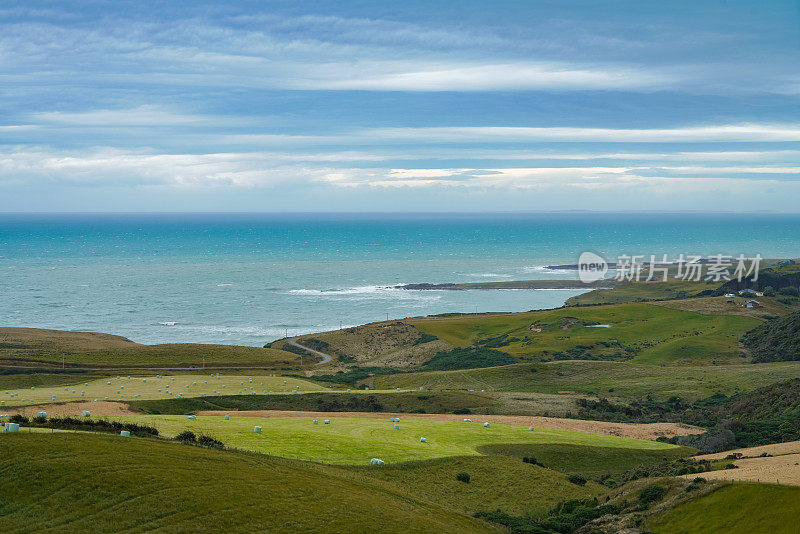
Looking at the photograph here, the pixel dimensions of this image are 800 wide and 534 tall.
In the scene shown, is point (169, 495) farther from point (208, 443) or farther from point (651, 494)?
point (651, 494)

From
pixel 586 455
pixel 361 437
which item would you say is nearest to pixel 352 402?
pixel 361 437

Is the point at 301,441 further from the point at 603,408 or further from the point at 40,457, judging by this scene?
the point at 603,408

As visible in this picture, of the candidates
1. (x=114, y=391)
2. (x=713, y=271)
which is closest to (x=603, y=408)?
(x=114, y=391)

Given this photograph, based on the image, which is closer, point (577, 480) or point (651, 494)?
point (651, 494)

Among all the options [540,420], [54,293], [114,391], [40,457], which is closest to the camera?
[40,457]

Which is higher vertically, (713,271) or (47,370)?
(713,271)

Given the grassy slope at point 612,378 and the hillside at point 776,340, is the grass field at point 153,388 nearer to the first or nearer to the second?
the grassy slope at point 612,378

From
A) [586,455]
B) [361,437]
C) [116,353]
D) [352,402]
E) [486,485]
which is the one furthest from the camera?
[116,353]

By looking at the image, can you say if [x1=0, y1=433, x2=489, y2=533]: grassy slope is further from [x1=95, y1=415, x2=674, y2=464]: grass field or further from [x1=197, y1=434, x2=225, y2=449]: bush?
[x1=95, y1=415, x2=674, y2=464]: grass field
